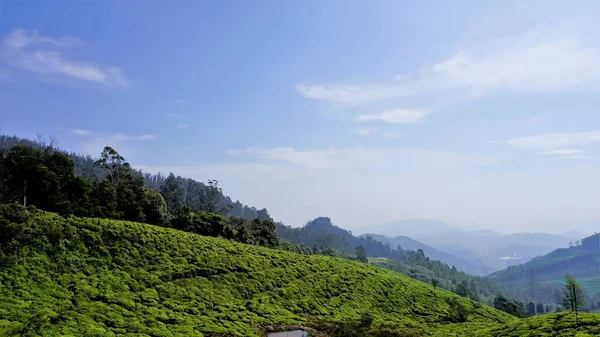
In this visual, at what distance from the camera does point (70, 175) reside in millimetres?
57500

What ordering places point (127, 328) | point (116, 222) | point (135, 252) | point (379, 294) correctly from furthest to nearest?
point (379, 294) < point (116, 222) < point (135, 252) < point (127, 328)

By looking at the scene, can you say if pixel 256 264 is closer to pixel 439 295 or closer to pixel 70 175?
pixel 70 175

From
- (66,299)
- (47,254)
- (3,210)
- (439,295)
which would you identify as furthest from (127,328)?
(439,295)

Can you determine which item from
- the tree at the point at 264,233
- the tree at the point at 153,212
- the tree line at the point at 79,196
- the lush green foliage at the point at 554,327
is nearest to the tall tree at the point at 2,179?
the tree line at the point at 79,196

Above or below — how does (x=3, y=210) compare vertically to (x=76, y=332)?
above

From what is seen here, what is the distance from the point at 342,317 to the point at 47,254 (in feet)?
105

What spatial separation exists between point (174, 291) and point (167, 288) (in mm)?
787

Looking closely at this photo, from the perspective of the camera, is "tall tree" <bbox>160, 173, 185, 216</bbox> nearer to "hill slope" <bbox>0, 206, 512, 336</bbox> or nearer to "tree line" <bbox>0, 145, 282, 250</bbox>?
"tree line" <bbox>0, 145, 282, 250</bbox>

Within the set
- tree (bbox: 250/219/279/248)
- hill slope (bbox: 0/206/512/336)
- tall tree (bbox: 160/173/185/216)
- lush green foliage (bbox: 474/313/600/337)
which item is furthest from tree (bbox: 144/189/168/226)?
tall tree (bbox: 160/173/185/216)

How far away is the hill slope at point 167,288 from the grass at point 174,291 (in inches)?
4.9

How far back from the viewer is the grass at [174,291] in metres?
33.7

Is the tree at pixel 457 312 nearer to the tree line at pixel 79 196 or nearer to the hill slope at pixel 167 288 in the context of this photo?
the hill slope at pixel 167 288

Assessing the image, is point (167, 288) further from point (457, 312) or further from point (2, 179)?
point (457, 312)

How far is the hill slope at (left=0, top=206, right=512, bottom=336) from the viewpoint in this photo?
33.6 meters
